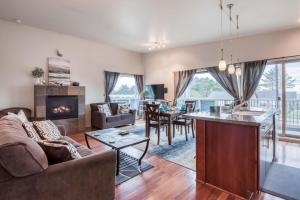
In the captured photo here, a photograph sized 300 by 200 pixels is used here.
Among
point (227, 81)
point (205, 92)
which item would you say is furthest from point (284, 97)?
point (205, 92)

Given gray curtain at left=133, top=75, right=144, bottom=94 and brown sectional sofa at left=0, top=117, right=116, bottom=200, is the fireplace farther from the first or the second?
brown sectional sofa at left=0, top=117, right=116, bottom=200

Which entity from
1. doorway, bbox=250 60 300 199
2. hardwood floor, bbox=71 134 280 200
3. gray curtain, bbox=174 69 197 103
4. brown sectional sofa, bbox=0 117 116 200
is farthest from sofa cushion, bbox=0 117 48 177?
gray curtain, bbox=174 69 197 103

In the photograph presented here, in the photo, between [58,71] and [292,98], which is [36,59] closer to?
[58,71]

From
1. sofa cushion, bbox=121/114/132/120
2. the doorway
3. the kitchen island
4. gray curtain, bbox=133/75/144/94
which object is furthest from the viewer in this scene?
gray curtain, bbox=133/75/144/94

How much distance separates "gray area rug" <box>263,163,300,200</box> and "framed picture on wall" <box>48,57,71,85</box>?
5355mm

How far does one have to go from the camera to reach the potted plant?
186 inches

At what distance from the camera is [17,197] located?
1.21 meters

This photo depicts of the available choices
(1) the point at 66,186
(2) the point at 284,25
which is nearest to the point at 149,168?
(1) the point at 66,186

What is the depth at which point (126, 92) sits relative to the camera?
729cm

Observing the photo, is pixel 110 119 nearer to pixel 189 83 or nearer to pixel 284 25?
pixel 189 83

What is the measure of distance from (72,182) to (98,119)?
4.26m

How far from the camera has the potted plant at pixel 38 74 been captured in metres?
4.74

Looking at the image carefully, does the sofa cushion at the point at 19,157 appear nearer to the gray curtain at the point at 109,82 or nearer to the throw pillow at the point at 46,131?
the throw pillow at the point at 46,131

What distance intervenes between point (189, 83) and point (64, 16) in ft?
14.2
